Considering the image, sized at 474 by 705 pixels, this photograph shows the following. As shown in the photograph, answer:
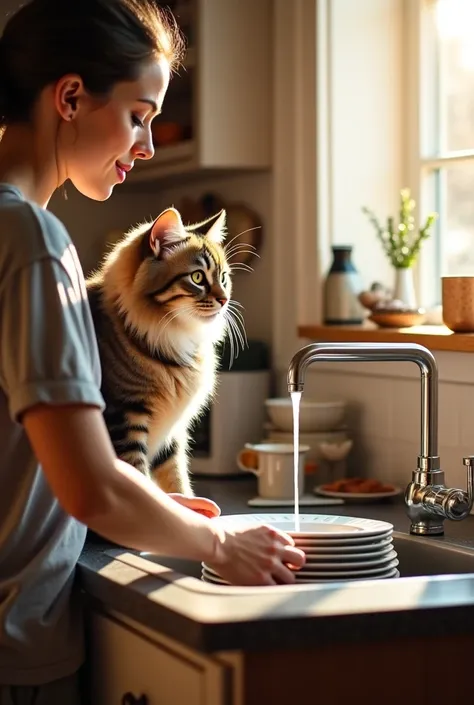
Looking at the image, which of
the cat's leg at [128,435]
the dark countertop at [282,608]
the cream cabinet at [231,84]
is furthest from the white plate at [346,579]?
the cream cabinet at [231,84]

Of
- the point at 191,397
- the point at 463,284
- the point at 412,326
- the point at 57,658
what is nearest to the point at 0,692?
the point at 57,658

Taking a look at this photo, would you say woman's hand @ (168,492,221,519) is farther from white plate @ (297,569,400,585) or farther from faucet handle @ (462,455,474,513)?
faucet handle @ (462,455,474,513)

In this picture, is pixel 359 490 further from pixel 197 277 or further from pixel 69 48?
pixel 69 48

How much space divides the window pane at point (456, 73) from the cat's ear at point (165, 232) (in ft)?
3.52

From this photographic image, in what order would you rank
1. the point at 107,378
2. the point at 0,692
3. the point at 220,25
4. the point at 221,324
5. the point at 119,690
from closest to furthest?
1. the point at 0,692
2. the point at 119,690
3. the point at 107,378
4. the point at 221,324
5. the point at 220,25

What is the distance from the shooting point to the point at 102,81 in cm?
143

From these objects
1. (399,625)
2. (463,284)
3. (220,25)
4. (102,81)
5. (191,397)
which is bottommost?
(399,625)

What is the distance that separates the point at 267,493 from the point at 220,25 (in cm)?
124

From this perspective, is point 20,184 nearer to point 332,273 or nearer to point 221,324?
point 221,324

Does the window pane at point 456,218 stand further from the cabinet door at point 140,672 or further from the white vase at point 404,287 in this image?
the cabinet door at point 140,672

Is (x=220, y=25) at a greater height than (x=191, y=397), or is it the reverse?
(x=220, y=25)

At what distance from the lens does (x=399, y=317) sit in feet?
8.27

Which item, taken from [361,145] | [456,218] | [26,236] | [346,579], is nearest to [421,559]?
[346,579]

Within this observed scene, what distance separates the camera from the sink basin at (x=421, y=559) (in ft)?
5.74
